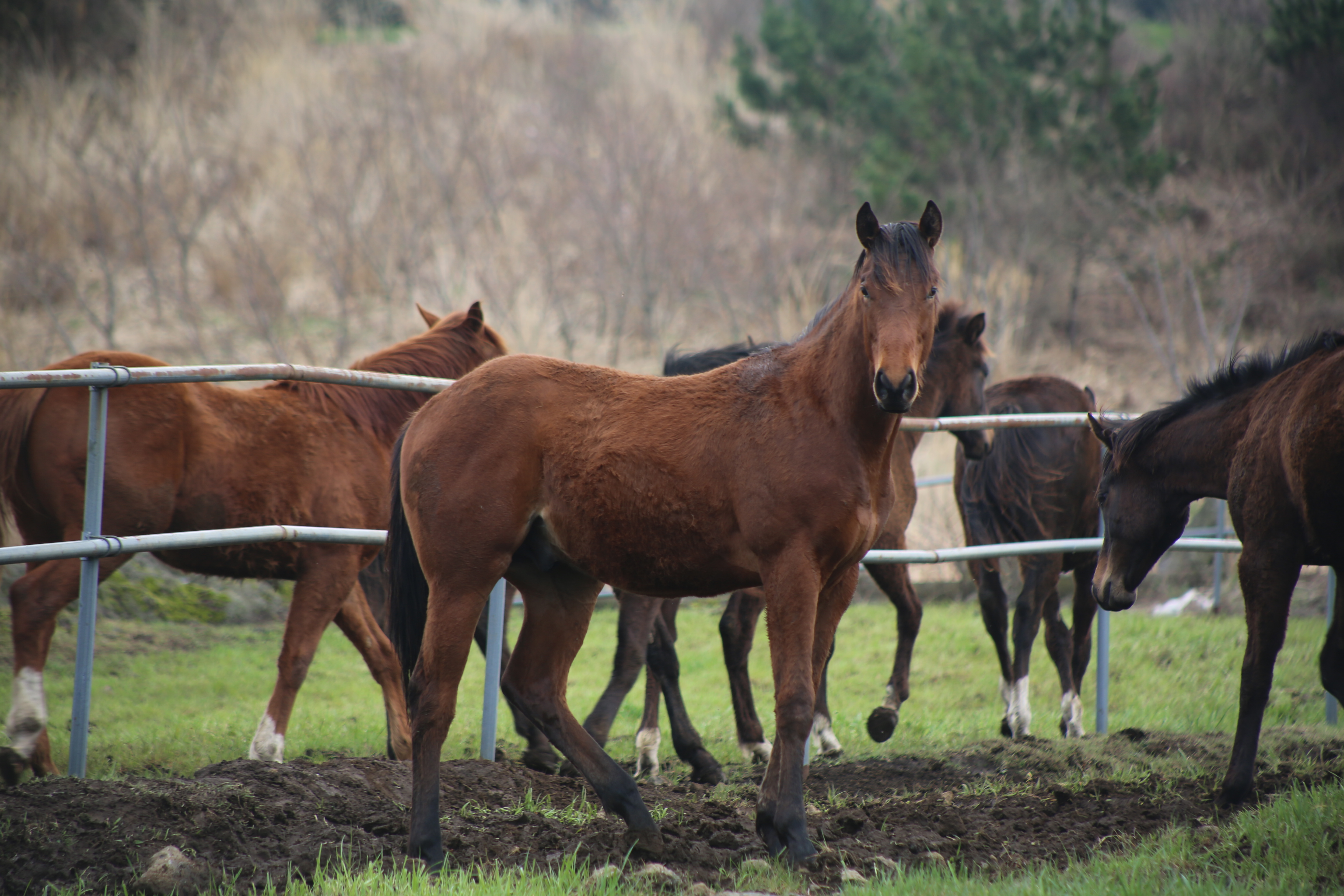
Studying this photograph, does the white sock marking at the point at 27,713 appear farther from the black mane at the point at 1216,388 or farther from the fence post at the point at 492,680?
the black mane at the point at 1216,388

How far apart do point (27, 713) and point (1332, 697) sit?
6.83 metres

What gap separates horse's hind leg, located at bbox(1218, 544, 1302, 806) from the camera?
400cm

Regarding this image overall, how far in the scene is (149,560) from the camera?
10312mm

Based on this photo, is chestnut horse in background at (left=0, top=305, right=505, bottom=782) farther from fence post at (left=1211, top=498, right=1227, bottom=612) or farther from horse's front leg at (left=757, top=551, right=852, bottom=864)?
fence post at (left=1211, top=498, right=1227, bottom=612)

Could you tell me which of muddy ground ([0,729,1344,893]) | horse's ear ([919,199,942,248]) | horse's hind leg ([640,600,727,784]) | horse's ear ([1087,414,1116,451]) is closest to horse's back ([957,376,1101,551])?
horse's ear ([1087,414,1116,451])

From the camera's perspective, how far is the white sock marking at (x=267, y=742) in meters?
4.81

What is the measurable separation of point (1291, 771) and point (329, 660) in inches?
296

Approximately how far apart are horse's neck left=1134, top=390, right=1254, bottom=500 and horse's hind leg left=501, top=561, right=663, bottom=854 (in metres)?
2.62

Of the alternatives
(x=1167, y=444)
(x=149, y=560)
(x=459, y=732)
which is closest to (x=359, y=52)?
(x=149, y=560)

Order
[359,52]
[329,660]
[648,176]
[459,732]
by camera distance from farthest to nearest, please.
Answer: [359,52]
[648,176]
[329,660]
[459,732]

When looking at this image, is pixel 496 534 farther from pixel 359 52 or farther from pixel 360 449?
pixel 359 52

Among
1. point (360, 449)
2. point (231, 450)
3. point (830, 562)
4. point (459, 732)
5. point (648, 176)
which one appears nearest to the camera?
point (830, 562)

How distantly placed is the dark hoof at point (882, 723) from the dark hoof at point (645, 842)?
8.65ft

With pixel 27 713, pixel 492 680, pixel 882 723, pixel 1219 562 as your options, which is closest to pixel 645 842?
pixel 492 680
